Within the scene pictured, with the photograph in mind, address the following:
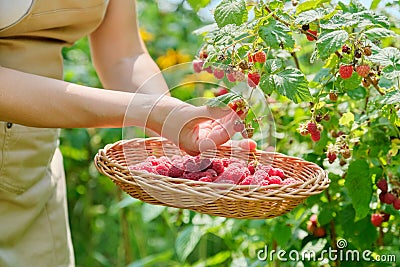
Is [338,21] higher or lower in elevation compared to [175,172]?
higher

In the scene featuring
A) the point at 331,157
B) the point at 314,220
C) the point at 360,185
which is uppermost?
the point at 331,157

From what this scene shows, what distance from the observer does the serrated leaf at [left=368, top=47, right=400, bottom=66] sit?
3.66ft

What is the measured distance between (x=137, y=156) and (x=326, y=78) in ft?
1.33

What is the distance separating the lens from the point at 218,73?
3.65ft

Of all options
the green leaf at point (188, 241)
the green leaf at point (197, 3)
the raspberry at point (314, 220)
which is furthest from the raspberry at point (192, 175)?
the green leaf at point (188, 241)

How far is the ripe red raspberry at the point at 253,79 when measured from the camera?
3.63ft

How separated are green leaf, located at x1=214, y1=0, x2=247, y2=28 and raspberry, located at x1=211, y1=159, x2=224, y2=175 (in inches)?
8.5

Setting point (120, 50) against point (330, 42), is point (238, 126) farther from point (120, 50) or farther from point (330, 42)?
point (120, 50)

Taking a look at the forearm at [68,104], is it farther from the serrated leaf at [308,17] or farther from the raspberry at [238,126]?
the serrated leaf at [308,17]

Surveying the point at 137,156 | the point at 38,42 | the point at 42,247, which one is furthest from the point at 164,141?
the point at 42,247

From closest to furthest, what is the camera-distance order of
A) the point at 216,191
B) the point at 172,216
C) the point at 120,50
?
the point at 216,191
the point at 120,50
the point at 172,216

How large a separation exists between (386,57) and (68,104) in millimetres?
495

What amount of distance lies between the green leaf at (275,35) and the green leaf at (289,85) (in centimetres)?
5

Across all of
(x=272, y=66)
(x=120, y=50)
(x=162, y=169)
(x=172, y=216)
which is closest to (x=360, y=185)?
(x=272, y=66)
